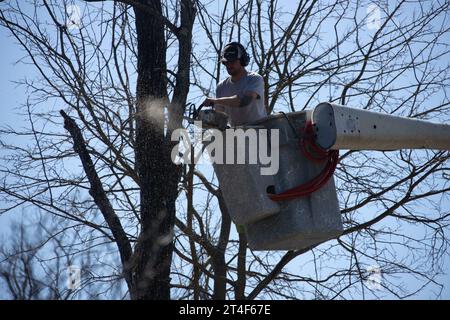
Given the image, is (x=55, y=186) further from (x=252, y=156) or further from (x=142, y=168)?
(x=252, y=156)

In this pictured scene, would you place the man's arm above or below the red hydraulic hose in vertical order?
above

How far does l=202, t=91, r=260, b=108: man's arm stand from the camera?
547 centimetres

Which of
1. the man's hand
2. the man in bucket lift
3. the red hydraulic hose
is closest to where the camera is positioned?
the red hydraulic hose

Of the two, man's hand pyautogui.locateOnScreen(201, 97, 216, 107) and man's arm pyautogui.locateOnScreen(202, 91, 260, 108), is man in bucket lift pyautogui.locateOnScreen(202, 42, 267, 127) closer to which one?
man's arm pyautogui.locateOnScreen(202, 91, 260, 108)

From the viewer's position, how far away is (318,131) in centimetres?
520

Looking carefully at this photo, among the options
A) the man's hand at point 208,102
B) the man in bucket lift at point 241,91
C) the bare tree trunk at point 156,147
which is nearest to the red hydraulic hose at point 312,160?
the man in bucket lift at point 241,91

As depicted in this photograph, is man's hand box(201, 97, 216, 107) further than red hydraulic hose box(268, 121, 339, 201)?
Yes

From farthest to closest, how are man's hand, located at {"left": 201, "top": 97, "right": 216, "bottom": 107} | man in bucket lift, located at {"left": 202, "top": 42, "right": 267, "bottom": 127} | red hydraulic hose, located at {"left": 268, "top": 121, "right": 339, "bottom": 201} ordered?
man in bucket lift, located at {"left": 202, "top": 42, "right": 267, "bottom": 127} < man's hand, located at {"left": 201, "top": 97, "right": 216, "bottom": 107} < red hydraulic hose, located at {"left": 268, "top": 121, "right": 339, "bottom": 201}

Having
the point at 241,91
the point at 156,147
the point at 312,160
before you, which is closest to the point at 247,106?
the point at 241,91

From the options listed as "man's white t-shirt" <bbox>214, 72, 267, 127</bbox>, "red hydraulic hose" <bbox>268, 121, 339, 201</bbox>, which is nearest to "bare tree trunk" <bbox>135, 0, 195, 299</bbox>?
"man's white t-shirt" <bbox>214, 72, 267, 127</bbox>

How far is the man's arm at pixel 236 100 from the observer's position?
547cm

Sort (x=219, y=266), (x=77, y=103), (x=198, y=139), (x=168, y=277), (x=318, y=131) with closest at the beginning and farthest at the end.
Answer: (x=318, y=131) → (x=168, y=277) → (x=198, y=139) → (x=77, y=103) → (x=219, y=266)
